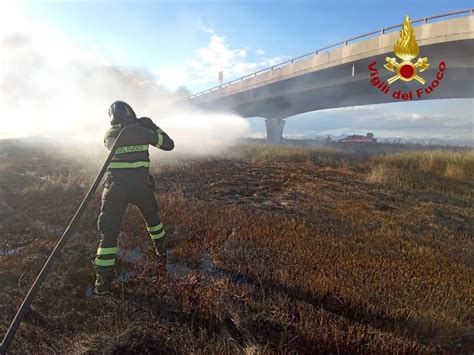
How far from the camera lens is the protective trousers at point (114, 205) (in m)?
3.01

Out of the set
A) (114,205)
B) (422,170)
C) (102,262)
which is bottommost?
(102,262)

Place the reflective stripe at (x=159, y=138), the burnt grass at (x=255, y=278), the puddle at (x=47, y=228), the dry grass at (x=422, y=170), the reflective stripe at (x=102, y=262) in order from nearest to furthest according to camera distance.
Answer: the burnt grass at (x=255, y=278) → the reflective stripe at (x=102, y=262) → the reflective stripe at (x=159, y=138) → the puddle at (x=47, y=228) → the dry grass at (x=422, y=170)

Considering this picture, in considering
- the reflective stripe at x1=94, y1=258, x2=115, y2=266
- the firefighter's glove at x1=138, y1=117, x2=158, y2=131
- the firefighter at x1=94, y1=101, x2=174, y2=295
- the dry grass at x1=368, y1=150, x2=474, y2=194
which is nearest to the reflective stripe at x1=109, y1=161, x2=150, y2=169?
the firefighter at x1=94, y1=101, x2=174, y2=295

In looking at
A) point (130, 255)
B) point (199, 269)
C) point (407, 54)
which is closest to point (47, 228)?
point (130, 255)

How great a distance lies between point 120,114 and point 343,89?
20579 millimetres

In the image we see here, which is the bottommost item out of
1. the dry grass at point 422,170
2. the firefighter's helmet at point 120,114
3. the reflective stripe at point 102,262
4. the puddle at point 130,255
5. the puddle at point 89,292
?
the puddle at point 89,292

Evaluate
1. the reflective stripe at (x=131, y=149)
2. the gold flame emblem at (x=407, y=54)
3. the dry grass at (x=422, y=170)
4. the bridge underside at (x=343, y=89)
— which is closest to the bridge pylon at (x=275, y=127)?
the bridge underside at (x=343, y=89)

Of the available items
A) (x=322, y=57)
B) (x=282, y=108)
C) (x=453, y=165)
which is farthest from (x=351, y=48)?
(x=282, y=108)

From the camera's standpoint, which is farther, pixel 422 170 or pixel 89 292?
pixel 422 170

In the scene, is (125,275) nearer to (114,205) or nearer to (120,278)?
(120,278)

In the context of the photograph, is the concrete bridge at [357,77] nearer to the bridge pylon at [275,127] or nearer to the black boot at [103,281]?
the bridge pylon at [275,127]

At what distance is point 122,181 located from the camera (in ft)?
10.3

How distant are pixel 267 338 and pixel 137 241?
8.61 feet

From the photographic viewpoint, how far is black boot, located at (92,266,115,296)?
2877 mm
